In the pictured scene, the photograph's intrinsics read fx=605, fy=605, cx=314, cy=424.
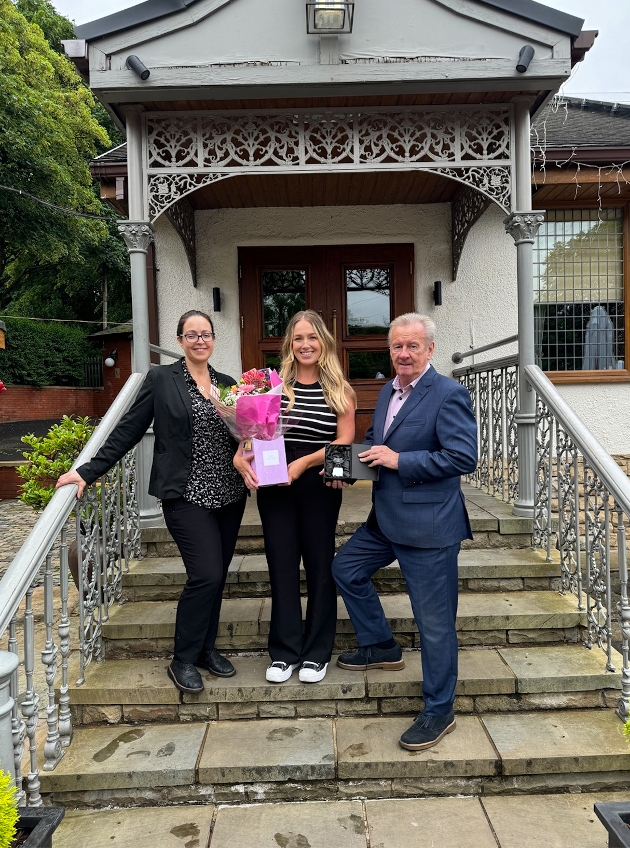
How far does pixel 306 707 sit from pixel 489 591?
1.43 m

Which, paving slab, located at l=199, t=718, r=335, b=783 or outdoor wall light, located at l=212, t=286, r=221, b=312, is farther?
outdoor wall light, located at l=212, t=286, r=221, b=312

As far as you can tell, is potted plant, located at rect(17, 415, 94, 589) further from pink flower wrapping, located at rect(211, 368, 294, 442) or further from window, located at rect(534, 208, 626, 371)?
window, located at rect(534, 208, 626, 371)

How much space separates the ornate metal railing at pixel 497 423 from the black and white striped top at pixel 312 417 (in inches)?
78.1

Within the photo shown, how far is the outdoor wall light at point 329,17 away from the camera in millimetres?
3892

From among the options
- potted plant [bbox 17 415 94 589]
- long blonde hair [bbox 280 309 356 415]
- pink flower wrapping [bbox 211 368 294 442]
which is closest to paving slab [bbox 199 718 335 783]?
pink flower wrapping [bbox 211 368 294 442]

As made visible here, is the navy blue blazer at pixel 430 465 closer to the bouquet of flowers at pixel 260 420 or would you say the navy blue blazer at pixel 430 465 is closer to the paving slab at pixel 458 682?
the bouquet of flowers at pixel 260 420

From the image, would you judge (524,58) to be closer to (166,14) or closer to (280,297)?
(166,14)

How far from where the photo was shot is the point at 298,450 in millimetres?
3012

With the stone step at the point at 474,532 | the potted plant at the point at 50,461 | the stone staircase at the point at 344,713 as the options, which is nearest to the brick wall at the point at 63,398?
the potted plant at the point at 50,461

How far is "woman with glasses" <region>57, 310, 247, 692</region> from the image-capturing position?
9.64 ft

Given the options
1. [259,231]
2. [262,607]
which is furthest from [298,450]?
[259,231]

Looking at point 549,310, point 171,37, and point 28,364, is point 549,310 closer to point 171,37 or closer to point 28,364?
point 171,37

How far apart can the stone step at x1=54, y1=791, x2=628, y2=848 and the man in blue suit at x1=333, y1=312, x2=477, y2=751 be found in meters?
0.31

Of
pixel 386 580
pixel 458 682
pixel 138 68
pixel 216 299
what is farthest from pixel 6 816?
pixel 216 299
